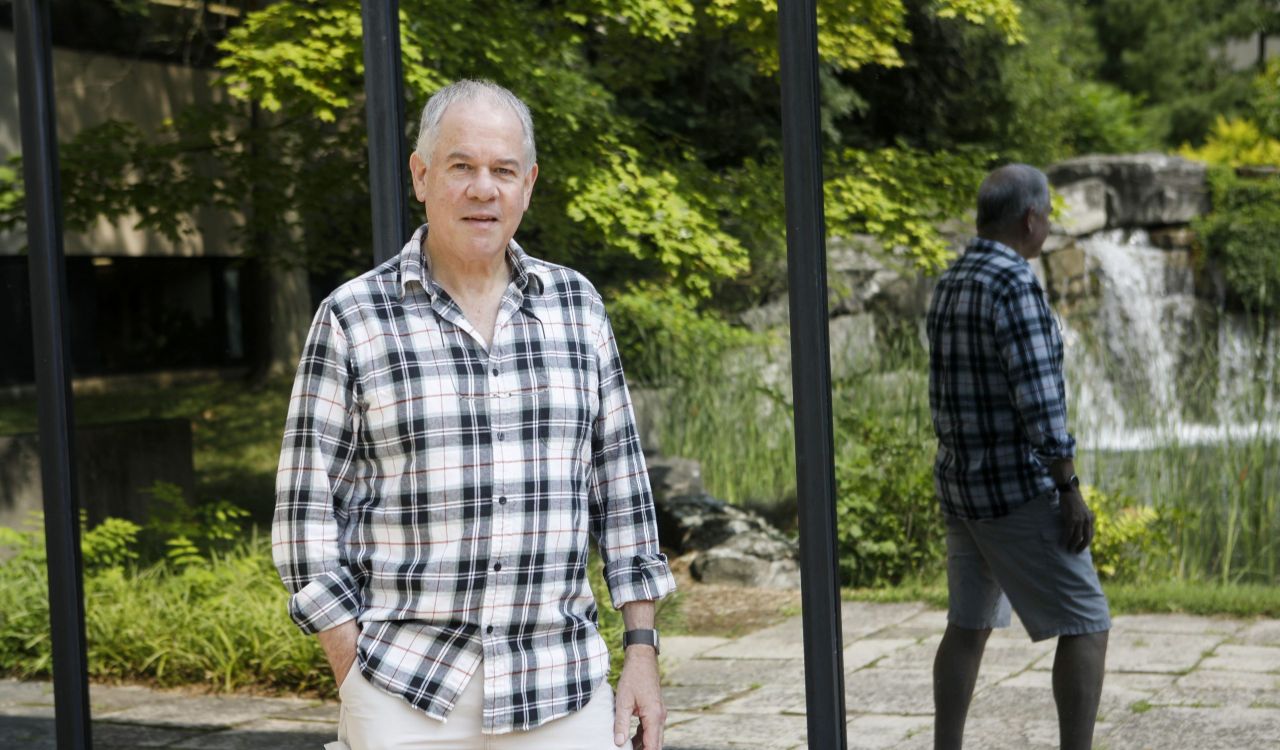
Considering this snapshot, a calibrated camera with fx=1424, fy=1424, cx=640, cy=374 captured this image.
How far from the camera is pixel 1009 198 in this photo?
2.88 m

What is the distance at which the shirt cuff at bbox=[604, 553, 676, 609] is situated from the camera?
5.82 ft

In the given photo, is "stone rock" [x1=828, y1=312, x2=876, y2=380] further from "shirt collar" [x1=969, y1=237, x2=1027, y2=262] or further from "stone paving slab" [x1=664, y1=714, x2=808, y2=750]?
"stone paving slab" [x1=664, y1=714, x2=808, y2=750]

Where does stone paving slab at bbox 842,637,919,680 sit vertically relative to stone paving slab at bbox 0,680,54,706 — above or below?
above

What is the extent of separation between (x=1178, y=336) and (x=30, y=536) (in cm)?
346

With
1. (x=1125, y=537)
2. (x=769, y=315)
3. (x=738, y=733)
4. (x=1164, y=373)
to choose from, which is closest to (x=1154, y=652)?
(x=1125, y=537)

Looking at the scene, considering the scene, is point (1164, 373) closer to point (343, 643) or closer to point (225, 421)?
point (343, 643)

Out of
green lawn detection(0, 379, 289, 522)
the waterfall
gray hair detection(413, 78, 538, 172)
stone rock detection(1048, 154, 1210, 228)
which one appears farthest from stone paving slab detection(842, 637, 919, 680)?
green lawn detection(0, 379, 289, 522)

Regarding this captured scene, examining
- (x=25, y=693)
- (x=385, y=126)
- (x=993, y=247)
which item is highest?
(x=385, y=126)

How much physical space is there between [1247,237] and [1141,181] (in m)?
0.37

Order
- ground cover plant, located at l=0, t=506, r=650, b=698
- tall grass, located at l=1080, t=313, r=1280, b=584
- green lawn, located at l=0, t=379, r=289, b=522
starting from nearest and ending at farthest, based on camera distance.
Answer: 1. tall grass, located at l=1080, t=313, r=1280, b=584
2. green lawn, located at l=0, t=379, r=289, b=522
3. ground cover plant, located at l=0, t=506, r=650, b=698

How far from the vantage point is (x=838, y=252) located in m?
3.14

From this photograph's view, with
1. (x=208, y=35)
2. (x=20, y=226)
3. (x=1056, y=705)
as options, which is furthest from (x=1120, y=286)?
(x=20, y=226)

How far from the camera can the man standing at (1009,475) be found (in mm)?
2748

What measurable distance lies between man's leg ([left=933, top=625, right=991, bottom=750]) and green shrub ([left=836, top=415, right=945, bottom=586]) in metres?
0.18
